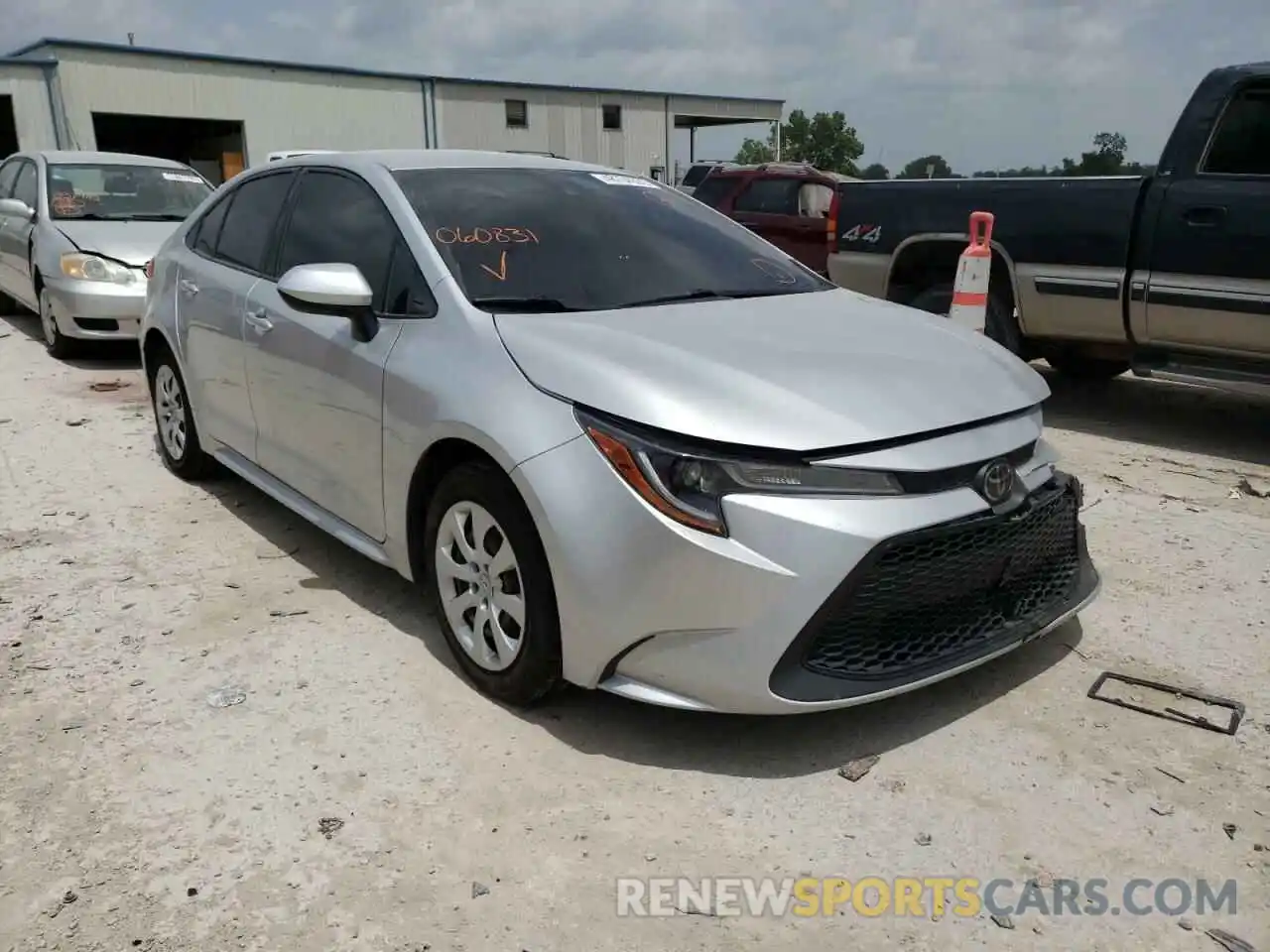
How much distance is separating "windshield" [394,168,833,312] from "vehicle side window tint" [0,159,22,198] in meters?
8.22

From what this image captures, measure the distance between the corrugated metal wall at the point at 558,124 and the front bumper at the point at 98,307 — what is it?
2861 cm

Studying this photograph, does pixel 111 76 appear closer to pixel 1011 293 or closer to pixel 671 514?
pixel 1011 293

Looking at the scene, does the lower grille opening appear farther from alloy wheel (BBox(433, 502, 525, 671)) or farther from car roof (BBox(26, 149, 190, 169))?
alloy wheel (BBox(433, 502, 525, 671))

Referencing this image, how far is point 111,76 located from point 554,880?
105ft

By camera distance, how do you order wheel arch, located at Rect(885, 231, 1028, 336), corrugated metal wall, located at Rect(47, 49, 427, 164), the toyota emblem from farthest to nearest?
corrugated metal wall, located at Rect(47, 49, 427, 164) < wheel arch, located at Rect(885, 231, 1028, 336) < the toyota emblem

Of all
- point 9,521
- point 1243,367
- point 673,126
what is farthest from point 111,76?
point 1243,367

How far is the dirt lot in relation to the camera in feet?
7.61

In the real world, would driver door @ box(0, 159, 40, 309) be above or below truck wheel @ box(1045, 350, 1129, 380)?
above

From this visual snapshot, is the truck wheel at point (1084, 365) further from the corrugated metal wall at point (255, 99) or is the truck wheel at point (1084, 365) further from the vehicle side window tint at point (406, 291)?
the corrugated metal wall at point (255, 99)

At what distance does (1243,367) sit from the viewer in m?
5.77

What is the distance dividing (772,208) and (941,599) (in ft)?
31.8

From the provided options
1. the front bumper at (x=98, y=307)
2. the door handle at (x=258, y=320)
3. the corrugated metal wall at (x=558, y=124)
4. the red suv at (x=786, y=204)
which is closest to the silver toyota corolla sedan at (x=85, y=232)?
the front bumper at (x=98, y=307)

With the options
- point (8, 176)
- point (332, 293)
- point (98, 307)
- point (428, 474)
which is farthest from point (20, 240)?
point (428, 474)

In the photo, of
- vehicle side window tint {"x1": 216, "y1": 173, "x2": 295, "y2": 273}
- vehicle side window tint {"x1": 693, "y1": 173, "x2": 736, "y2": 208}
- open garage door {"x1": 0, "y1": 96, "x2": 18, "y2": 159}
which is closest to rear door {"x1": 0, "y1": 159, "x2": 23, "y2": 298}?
vehicle side window tint {"x1": 216, "y1": 173, "x2": 295, "y2": 273}
